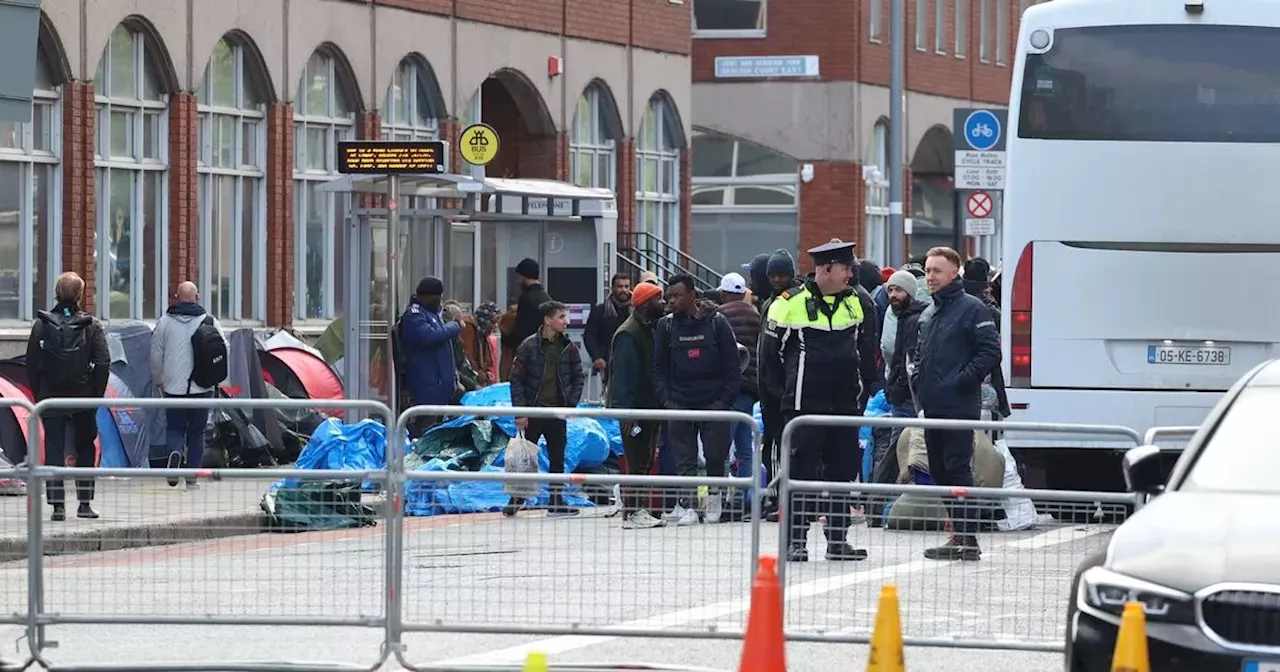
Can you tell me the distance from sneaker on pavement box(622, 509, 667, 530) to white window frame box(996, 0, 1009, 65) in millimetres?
49307

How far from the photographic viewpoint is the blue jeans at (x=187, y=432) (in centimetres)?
1927

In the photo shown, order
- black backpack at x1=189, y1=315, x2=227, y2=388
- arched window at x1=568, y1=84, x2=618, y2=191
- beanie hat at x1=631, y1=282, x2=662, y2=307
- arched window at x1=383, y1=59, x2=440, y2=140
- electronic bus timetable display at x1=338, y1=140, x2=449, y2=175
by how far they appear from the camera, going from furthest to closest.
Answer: arched window at x1=568, y1=84, x2=618, y2=191, arched window at x1=383, y1=59, x2=440, y2=140, electronic bus timetable display at x1=338, y1=140, x2=449, y2=175, black backpack at x1=189, y1=315, x2=227, y2=388, beanie hat at x1=631, y1=282, x2=662, y2=307

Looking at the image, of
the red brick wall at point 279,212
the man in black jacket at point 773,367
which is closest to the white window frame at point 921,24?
the red brick wall at point 279,212

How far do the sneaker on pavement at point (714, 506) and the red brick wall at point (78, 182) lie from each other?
15557mm

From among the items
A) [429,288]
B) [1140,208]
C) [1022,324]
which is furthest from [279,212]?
[1140,208]

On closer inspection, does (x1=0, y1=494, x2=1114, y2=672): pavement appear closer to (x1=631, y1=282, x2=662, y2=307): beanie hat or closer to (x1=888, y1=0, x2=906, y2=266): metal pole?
(x1=631, y1=282, x2=662, y2=307): beanie hat

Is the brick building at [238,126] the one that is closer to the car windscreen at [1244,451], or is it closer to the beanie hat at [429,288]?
the beanie hat at [429,288]

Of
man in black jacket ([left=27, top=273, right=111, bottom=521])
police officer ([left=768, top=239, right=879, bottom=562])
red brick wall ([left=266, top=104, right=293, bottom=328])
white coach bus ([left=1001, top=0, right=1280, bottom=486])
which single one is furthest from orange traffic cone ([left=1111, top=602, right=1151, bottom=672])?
red brick wall ([left=266, top=104, right=293, bottom=328])

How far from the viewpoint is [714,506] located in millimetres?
10398

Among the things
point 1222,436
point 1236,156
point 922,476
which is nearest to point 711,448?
point 922,476

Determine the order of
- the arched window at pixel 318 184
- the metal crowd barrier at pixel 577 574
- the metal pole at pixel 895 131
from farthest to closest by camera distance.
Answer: the metal pole at pixel 895 131 → the arched window at pixel 318 184 → the metal crowd barrier at pixel 577 574

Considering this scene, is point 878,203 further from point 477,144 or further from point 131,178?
point 131,178

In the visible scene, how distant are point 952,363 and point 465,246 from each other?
1432cm

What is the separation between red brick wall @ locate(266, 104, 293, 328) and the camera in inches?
1126
